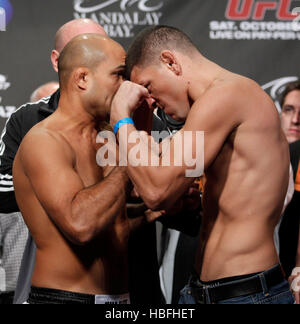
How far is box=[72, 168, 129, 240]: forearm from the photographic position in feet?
5.62

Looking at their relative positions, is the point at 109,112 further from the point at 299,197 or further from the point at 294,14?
the point at 294,14

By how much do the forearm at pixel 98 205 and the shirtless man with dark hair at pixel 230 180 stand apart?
77 mm

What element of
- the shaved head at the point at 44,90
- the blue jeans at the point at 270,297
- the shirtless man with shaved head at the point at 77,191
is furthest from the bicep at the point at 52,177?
the shaved head at the point at 44,90

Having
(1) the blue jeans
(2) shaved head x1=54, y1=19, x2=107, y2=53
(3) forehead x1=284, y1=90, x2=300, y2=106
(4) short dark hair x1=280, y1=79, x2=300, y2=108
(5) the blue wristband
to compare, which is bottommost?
(1) the blue jeans

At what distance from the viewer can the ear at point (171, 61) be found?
192 centimetres

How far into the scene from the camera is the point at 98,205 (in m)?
1.73

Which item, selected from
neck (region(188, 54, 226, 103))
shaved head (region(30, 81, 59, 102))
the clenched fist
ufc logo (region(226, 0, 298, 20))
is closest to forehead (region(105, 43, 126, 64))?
the clenched fist

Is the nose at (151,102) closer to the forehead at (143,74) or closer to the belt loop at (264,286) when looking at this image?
the forehead at (143,74)

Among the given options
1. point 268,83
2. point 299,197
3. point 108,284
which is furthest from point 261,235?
point 268,83

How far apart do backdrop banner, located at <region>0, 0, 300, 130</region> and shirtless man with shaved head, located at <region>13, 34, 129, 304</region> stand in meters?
1.43

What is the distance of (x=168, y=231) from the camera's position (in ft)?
11.2

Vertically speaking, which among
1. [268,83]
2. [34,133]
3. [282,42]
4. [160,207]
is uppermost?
[282,42]

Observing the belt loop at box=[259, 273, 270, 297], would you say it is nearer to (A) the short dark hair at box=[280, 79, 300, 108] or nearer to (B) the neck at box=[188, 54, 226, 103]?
(B) the neck at box=[188, 54, 226, 103]

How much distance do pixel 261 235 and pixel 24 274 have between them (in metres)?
0.94
